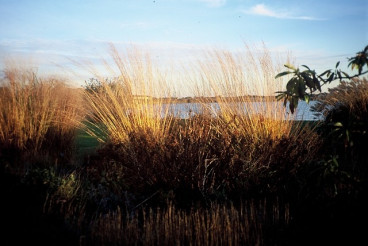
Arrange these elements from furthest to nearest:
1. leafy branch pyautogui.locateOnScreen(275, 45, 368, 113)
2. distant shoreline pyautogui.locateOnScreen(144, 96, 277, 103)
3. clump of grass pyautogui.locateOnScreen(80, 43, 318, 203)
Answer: distant shoreline pyautogui.locateOnScreen(144, 96, 277, 103)
clump of grass pyautogui.locateOnScreen(80, 43, 318, 203)
leafy branch pyautogui.locateOnScreen(275, 45, 368, 113)

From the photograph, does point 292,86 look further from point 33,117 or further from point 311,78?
point 33,117

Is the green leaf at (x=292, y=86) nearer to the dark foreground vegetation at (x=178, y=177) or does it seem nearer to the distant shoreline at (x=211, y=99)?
the dark foreground vegetation at (x=178, y=177)

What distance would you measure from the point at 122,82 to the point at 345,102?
3.59 meters

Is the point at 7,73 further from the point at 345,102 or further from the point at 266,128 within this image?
the point at 345,102

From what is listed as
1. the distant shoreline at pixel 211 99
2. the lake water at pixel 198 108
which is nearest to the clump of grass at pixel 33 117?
the distant shoreline at pixel 211 99

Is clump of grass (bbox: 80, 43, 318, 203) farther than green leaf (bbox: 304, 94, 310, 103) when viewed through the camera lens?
Yes

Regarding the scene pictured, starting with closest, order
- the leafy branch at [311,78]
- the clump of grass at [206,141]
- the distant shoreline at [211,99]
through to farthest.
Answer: the leafy branch at [311,78] < the clump of grass at [206,141] < the distant shoreline at [211,99]

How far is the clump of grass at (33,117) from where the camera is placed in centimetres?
511

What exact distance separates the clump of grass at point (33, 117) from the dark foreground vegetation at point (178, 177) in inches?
0.8

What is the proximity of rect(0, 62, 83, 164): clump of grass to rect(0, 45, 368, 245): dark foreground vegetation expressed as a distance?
2 cm

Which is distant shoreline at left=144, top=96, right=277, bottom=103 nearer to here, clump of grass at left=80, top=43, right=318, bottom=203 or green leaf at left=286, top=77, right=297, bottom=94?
clump of grass at left=80, top=43, right=318, bottom=203

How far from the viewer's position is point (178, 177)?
416 cm

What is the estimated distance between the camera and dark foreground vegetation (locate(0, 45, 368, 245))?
9.20 feet

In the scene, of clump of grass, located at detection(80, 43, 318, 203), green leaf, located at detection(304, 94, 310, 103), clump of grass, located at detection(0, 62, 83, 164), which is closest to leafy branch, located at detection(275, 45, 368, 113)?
green leaf, located at detection(304, 94, 310, 103)
